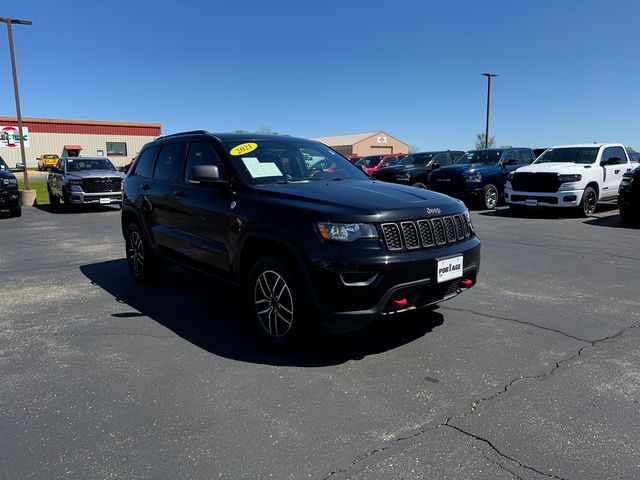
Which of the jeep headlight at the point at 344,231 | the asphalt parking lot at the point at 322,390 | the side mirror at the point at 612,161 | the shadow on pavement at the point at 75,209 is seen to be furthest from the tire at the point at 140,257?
the side mirror at the point at 612,161

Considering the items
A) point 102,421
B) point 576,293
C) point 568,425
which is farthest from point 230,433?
point 576,293

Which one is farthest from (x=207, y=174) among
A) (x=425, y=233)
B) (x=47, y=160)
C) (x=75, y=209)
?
(x=47, y=160)

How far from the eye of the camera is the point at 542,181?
12.9 meters

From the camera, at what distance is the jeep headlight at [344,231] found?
3.49 metres

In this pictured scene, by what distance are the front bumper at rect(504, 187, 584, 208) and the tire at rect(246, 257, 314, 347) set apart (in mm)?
10894

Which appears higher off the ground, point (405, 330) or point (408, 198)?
point (408, 198)

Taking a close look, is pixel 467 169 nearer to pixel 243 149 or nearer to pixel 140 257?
pixel 140 257

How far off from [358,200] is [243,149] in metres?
1.48

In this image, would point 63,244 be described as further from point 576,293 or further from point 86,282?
point 576,293

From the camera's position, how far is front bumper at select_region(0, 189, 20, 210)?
13383 mm

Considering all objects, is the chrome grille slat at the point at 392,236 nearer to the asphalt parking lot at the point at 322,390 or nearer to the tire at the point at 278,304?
the tire at the point at 278,304

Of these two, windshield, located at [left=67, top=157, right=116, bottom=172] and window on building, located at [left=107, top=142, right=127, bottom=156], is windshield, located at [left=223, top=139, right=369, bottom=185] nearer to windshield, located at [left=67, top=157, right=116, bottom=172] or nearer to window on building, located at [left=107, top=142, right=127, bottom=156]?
windshield, located at [left=67, top=157, right=116, bottom=172]

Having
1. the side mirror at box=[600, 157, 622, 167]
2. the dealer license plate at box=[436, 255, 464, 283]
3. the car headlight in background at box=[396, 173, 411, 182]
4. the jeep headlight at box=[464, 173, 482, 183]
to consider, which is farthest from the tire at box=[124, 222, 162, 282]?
the car headlight in background at box=[396, 173, 411, 182]

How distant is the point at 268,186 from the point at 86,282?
3.54 meters
